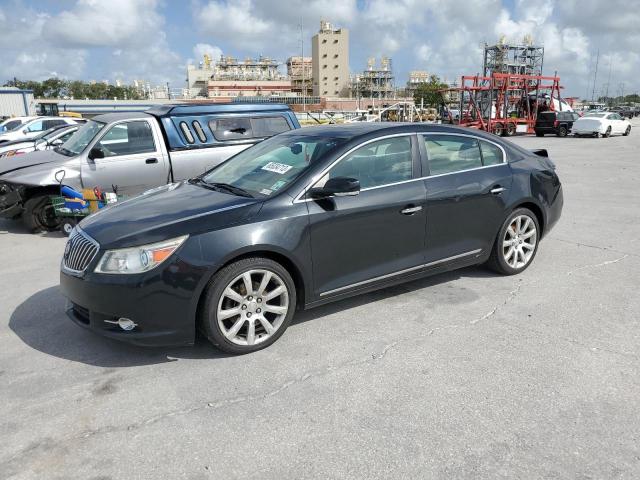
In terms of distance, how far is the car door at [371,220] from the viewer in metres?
3.96

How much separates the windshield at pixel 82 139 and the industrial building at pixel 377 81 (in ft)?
433

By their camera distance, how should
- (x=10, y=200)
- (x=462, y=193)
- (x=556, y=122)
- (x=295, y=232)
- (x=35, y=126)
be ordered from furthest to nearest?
(x=556, y=122) → (x=35, y=126) → (x=10, y=200) → (x=462, y=193) → (x=295, y=232)

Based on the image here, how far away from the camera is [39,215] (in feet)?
25.4

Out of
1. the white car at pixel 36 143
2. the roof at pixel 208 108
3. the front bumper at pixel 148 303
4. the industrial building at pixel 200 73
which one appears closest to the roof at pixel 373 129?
Answer: the front bumper at pixel 148 303

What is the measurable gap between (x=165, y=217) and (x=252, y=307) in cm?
89

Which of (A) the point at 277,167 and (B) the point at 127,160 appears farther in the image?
(B) the point at 127,160

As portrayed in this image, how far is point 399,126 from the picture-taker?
15.1 ft

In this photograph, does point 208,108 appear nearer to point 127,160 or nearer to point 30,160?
point 127,160

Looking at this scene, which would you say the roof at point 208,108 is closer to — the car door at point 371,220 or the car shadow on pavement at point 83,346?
the car shadow on pavement at point 83,346

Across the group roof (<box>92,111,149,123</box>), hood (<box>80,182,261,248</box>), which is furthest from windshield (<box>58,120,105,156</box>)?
hood (<box>80,182,261,248</box>)

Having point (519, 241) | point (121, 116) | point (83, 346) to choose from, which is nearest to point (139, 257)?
point (83, 346)

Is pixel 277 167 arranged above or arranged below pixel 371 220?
above

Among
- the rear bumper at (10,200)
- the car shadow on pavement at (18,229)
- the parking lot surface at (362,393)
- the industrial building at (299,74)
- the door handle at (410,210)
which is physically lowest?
the car shadow on pavement at (18,229)

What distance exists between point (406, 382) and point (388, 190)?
5.34 ft
